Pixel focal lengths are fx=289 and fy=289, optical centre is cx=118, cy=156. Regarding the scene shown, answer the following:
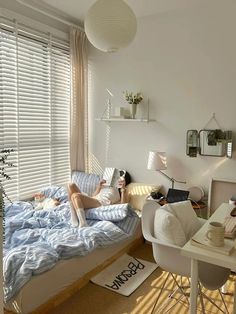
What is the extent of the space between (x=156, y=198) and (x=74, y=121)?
5.09 feet

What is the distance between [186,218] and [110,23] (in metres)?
1.41

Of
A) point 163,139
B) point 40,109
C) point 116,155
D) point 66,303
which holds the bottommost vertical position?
point 66,303

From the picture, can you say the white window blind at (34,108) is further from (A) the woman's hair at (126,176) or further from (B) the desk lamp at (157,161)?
(B) the desk lamp at (157,161)

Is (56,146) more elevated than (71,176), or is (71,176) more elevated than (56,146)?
(56,146)

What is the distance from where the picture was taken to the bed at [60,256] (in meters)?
1.96

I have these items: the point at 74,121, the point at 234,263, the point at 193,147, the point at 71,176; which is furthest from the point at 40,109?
the point at 234,263

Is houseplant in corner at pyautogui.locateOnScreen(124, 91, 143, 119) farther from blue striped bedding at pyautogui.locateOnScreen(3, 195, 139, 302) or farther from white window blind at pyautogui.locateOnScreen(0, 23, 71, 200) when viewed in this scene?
blue striped bedding at pyautogui.locateOnScreen(3, 195, 139, 302)

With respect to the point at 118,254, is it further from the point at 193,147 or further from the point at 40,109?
the point at 40,109

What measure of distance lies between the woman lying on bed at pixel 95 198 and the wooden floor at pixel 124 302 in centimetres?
67

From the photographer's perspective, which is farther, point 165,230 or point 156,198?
point 156,198

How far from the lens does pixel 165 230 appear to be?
6.28ft

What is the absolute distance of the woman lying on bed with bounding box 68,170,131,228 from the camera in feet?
9.63

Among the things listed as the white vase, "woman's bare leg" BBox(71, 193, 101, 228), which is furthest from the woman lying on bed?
the white vase

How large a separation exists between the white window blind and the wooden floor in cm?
150
